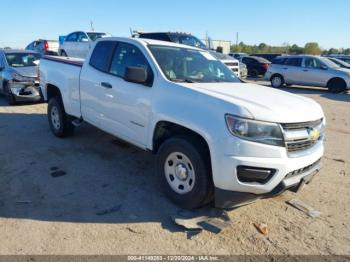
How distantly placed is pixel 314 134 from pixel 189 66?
190 centimetres

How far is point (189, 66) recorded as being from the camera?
468cm

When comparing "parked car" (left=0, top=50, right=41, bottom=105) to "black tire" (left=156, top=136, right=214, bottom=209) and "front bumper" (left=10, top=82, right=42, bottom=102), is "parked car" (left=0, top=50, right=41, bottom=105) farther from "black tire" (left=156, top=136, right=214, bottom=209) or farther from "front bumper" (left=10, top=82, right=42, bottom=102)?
"black tire" (left=156, top=136, right=214, bottom=209)

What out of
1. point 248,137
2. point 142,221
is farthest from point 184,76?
point 142,221

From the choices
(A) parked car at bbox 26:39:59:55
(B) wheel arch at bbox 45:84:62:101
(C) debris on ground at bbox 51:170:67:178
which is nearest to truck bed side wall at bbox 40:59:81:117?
(B) wheel arch at bbox 45:84:62:101

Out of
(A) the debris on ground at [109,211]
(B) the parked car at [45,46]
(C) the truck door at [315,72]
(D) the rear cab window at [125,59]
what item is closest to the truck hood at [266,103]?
(D) the rear cab window at [125,59]

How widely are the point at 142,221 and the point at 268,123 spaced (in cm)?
171

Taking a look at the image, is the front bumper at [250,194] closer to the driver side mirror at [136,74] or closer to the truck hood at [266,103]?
the truck hood at [266,103]

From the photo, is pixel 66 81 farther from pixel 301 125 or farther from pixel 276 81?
pixel 276 81

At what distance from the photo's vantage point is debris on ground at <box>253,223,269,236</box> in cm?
354

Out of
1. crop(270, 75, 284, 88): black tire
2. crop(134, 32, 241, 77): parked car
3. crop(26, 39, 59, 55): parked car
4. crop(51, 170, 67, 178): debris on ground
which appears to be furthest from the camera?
crop(26, 39, 59, 55): parked car

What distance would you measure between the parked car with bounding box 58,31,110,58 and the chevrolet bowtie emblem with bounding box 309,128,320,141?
48.2ft

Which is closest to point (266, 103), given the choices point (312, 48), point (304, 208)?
point (304, 208)

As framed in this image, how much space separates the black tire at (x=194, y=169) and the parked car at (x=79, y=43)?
14082 mm

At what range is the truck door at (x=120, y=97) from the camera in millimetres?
4348
